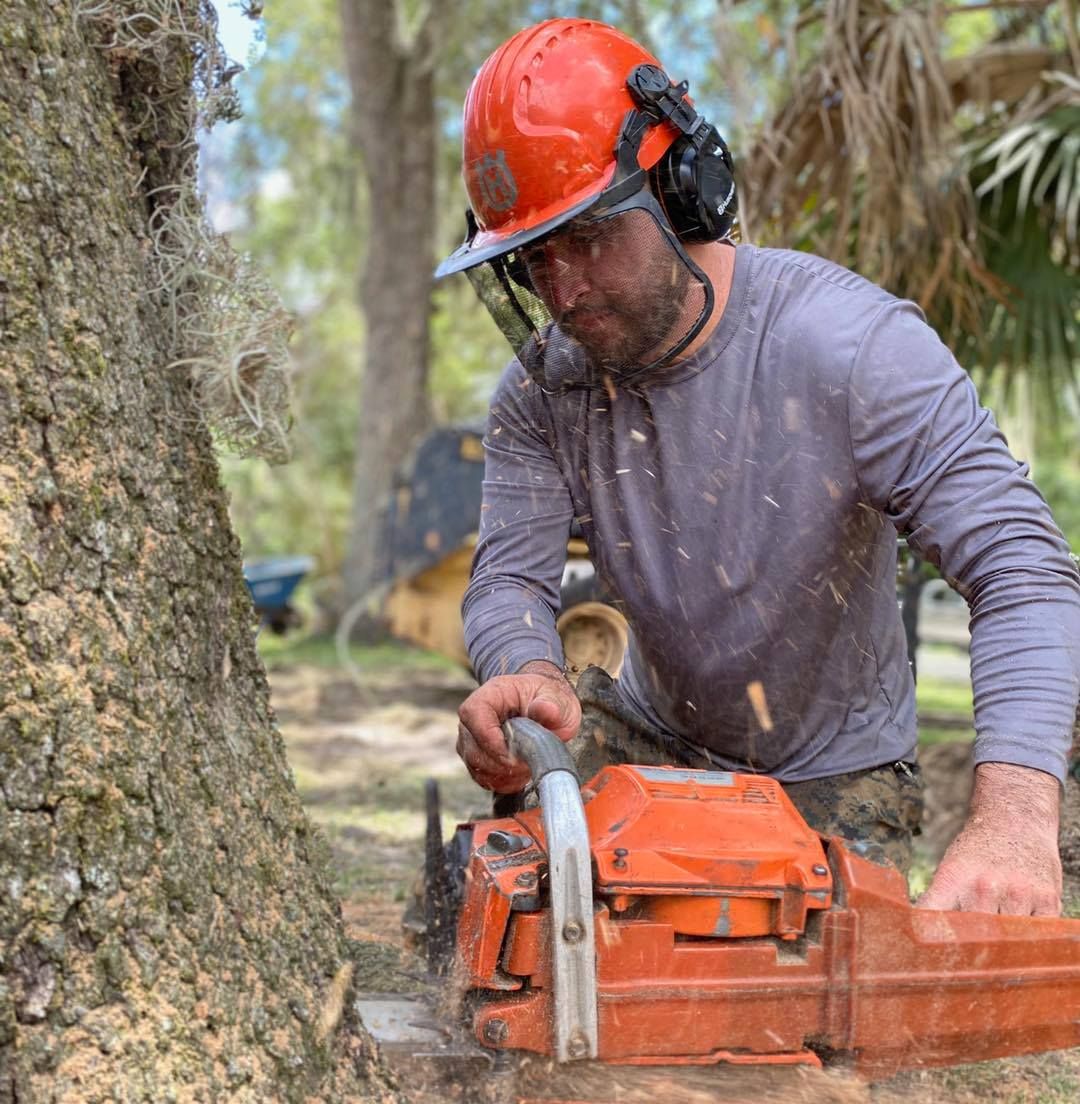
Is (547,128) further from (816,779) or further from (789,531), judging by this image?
(816,779)

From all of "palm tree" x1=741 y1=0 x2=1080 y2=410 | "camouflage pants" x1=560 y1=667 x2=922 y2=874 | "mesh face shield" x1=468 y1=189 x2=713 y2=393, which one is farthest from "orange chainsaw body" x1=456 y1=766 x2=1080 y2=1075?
"palm tree" x1=741 y1=0 x2=1080 y2=410

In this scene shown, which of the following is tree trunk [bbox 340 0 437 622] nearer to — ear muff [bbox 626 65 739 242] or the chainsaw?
ear muff [bbox 626 65 739 242]

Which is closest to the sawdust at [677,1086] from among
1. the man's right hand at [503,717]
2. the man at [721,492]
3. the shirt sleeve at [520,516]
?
the man at [721,492]

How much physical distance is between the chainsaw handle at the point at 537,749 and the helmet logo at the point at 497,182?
0.91 m

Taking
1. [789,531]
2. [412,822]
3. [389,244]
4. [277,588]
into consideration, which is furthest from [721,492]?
[277,588]

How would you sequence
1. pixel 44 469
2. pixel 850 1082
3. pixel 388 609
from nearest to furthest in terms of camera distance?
pixel 44 469 < pixel 850 1082 < pixel 388 609

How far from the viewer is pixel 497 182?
2.28 meters

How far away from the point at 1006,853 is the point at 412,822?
11.8 feet

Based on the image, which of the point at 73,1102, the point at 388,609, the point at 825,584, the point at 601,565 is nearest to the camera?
the point at 73,1102

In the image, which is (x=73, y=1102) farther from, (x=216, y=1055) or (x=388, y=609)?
(x=388, y=609)

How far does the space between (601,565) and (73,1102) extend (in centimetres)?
141

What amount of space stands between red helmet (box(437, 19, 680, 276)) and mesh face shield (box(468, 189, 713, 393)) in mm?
53

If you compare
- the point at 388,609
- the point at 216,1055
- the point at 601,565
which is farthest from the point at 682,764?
the point at 388,609

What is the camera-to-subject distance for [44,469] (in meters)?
1.70
